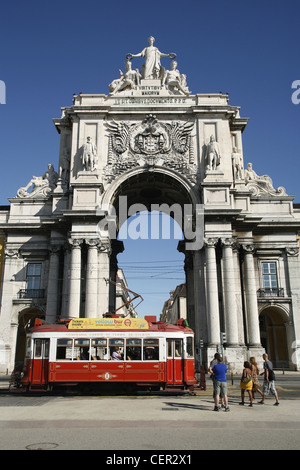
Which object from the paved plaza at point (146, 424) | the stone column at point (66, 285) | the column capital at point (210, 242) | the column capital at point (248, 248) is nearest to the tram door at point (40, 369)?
the paved plaza at point (146, 424)

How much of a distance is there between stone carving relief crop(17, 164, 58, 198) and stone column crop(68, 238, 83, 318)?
738cm

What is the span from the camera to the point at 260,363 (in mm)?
31078

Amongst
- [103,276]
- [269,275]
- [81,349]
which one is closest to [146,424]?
[81,349]

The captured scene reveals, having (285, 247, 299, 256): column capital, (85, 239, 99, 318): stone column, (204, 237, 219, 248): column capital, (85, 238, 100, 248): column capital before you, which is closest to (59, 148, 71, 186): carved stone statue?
(85, 238, 100, 248): column capital

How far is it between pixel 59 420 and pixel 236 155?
97.9 feet

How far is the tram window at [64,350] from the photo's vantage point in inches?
788

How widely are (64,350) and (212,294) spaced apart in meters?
14.4

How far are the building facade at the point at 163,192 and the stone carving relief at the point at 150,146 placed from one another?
0.09 m

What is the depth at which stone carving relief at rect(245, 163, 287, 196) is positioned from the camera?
3772 centimetres

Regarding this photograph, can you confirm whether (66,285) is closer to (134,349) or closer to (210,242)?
(210,242)

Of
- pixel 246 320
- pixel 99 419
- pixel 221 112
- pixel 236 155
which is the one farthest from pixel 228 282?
pixel 99 419

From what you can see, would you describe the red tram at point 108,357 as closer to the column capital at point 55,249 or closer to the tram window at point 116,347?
the tram window at point 116,347
